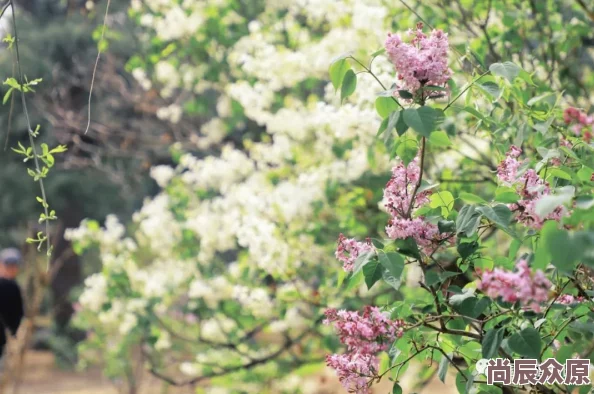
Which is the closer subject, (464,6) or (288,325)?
(464,6)

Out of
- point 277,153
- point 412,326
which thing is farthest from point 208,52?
point 412,326

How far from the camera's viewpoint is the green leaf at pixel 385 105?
1576mm

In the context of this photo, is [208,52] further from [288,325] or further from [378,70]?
[378,70]

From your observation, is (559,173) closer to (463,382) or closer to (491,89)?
(491,89)

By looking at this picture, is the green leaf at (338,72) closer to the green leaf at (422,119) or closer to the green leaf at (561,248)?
the green leaf at (422,119)

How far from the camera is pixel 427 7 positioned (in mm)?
3492

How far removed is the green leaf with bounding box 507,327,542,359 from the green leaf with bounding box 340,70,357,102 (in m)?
0.58

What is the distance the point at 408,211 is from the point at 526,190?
23 cm

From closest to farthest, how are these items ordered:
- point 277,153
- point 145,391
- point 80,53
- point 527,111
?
point 527,111, point 277,153, point 145,391, point 80,53

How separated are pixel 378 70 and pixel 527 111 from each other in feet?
4.27

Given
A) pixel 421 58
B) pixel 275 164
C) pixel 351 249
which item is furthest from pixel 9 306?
pixel 421 58

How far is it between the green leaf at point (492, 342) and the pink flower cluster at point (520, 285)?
0.76ft

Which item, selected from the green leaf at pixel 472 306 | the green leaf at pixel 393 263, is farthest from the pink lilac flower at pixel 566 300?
the green leaf at pixel 393 263

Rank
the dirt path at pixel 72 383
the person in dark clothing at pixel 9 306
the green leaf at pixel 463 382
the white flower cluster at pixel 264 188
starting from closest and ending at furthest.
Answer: the green leaf at pixel 463 382
the white flower cluster at pixel 264 188
the person in dark clothing at pixel 9 306
the dirt path at pixel 72 383
